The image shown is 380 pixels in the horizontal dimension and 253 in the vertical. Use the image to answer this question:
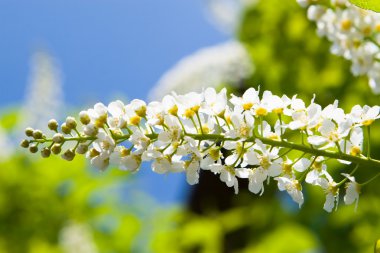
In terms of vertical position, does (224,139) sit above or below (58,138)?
below

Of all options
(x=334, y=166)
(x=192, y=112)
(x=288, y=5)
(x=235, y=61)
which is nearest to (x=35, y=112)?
(x=235, y=61)

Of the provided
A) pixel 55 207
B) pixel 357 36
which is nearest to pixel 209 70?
pixel 55 207

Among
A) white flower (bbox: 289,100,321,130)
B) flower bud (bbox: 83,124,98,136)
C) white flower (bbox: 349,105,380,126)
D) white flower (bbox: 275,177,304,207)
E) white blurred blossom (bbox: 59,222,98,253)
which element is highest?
flower bud (bbox: 83,124,98,136)

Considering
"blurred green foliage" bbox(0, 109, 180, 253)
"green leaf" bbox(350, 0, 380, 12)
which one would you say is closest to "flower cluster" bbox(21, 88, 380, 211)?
"green leaf" bbox(350, 0, 380, 12)

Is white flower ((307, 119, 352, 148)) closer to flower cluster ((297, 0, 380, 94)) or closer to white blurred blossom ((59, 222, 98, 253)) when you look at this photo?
flower cluster ((297, 0, 380, 94))

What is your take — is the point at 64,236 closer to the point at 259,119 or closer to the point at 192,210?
the point at 192,210

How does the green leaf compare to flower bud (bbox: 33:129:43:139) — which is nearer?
the green leaf

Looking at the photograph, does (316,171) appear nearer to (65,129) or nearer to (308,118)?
(308,118)
